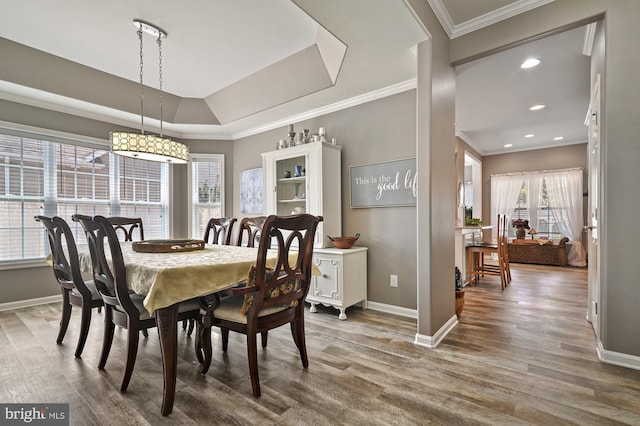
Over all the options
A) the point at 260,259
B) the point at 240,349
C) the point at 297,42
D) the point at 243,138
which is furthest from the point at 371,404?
the point at 243,138

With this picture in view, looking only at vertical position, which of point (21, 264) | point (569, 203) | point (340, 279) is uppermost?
point (569, 203)

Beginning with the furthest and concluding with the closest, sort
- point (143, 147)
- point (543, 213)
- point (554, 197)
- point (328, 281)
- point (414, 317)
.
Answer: point (543, 213), point (554, 197), point (328, 281), point (414, 317), point (143, 147)

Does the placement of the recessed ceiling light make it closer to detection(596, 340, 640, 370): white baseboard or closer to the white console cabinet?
the white console cabinet

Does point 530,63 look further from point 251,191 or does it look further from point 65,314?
point 65,314

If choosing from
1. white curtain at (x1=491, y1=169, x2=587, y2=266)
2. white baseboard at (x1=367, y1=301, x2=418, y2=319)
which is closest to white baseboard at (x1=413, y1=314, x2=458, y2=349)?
white baseboard at (x1=367, y1=301, x2=418, y2=319)

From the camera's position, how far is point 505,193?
7367 mm

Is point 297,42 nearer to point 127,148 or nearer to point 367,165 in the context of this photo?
point 367,165

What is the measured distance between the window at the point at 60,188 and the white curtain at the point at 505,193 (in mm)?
7457

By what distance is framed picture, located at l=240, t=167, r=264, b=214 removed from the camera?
468 centimetres

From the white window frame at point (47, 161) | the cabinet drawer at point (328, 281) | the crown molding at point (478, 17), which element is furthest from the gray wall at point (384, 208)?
the white window frame at point (47, 161)

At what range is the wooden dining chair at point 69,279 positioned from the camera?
228 cm

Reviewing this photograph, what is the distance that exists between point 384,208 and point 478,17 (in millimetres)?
1913

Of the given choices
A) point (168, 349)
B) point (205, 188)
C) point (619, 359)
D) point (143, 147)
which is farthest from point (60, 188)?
point (619, 359)

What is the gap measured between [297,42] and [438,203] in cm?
206
